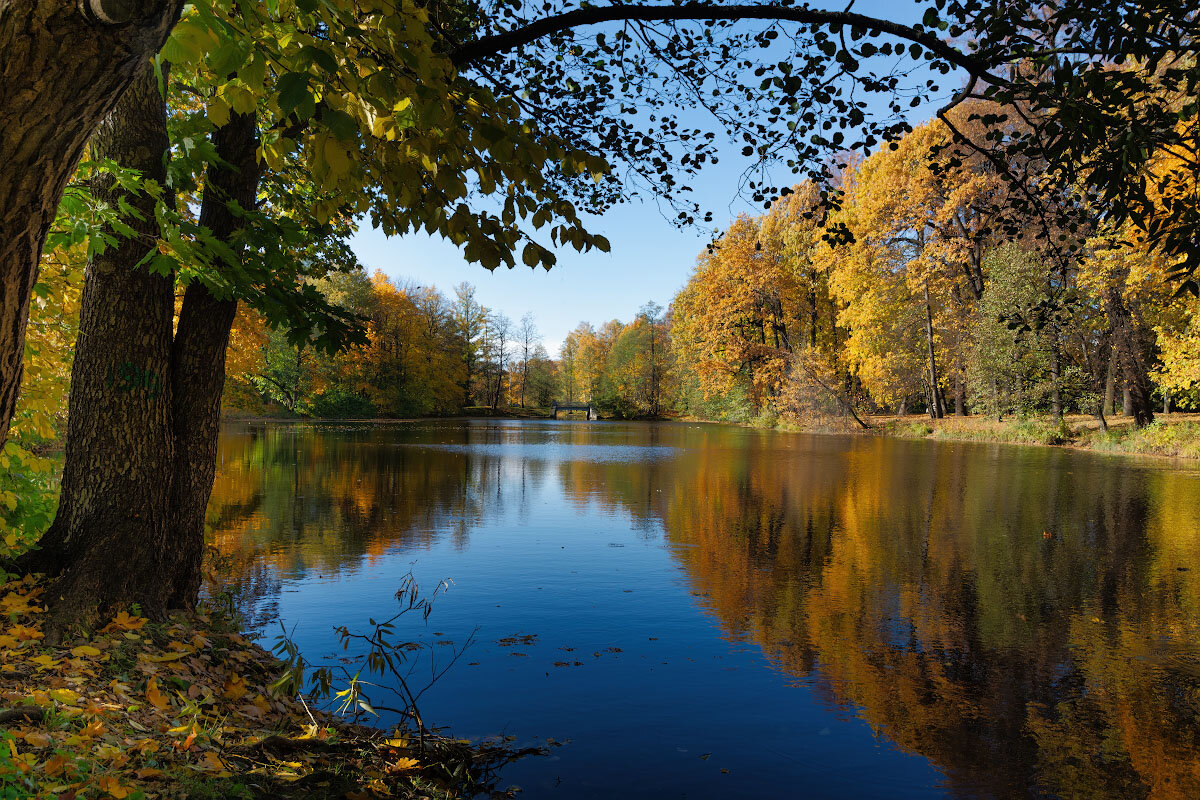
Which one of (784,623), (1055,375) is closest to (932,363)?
(1055,375)

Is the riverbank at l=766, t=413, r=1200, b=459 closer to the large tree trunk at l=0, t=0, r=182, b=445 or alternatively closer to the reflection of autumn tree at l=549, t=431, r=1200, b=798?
the reflection of autumn tree at l=549, t=431, r=1200, b=798

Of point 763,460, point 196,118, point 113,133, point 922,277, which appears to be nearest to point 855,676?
point 196,118

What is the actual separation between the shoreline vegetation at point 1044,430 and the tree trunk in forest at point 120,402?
92.8 feet

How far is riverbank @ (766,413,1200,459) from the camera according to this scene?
2267 cm

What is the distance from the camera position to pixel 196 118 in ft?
14.7

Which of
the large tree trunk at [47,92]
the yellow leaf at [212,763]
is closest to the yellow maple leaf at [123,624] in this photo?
the yellow leaf at [212,763]

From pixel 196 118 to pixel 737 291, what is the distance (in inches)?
1581

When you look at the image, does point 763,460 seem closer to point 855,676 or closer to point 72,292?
point 855,676

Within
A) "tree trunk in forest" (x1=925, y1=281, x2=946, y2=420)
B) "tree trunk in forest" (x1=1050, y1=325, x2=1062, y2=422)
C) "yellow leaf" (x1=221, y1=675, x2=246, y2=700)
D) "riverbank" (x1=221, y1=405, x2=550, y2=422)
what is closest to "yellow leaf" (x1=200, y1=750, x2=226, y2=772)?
"yellow leaf" (x1=221, y1=675, x2=246, y2=700)

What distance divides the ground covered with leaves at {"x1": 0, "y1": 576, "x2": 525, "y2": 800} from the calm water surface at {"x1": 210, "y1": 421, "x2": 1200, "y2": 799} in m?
0.77

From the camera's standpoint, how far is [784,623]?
269 inches

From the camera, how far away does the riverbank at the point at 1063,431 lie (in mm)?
22672

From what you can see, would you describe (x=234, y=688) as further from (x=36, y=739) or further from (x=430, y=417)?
(x=430, y=417)

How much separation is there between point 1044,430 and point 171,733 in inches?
Answer: 1228
